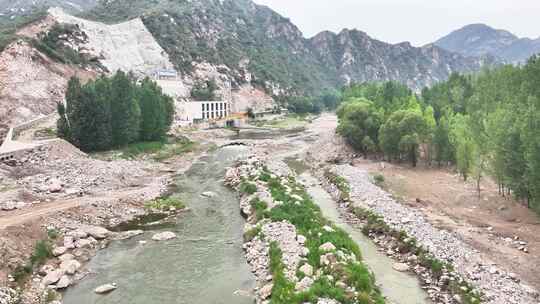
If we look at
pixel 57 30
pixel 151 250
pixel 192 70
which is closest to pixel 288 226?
pixel 151 250

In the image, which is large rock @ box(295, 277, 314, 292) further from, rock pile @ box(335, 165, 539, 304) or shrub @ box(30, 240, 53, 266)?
shrub @ box(30, 240, 53, 266)

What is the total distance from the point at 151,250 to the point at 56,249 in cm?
609

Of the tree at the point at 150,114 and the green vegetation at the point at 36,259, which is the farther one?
the tree at the point at 150,114

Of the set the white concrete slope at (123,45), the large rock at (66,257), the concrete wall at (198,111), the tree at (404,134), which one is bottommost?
the large rock at (66,257)

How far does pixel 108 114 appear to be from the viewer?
54.5 metres

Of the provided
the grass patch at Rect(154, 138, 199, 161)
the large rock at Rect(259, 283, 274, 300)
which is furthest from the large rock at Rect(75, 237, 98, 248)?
the grass patch at Rect(154, 138, 199, 161)

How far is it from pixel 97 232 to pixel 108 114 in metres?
30.0

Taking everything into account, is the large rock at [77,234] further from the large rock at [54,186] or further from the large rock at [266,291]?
the large rock at [266,291]

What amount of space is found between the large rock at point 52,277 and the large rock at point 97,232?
5.65 meters

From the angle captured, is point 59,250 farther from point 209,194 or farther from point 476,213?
point 476,213

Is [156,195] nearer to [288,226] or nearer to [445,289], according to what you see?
[288,226]

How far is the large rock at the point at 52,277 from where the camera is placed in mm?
21766

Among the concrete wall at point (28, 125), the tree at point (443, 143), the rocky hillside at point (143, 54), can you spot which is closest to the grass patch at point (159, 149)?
the concrete wall at point (28, 125)

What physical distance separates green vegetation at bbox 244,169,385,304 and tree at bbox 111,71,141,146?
3089 centimetres
